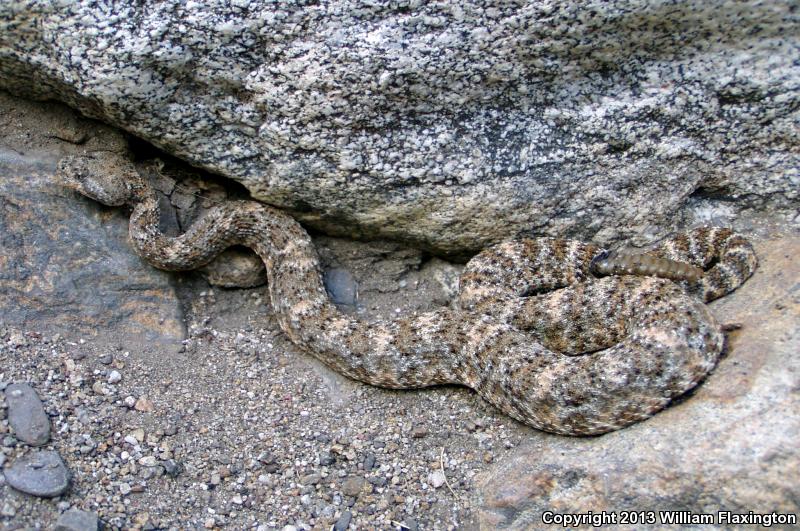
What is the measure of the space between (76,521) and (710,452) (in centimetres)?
343

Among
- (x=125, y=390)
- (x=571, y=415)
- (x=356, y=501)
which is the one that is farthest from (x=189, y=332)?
(x=571, y=415)

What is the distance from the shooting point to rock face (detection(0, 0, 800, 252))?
4.48 m

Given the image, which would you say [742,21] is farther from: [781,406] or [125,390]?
[125,390]

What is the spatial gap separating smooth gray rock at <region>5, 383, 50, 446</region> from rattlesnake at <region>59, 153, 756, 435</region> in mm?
1315

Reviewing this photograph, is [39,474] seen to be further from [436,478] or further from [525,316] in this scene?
[525,316]

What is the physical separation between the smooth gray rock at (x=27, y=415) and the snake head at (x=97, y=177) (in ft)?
4.86

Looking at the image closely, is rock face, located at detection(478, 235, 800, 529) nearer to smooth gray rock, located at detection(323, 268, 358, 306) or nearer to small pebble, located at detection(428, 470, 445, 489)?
small pebble, located at detection(428, 470, 445, 489)

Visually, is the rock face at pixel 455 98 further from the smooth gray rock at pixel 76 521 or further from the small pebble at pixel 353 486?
the smooth gray rock at pixel 76 521

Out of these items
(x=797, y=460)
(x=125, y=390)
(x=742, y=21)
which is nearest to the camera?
(x=797, y=460)

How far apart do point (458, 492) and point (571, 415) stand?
86cm

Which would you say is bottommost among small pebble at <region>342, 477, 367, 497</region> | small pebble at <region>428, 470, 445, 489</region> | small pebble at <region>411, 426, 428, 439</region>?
small pebble at <region>342, 477, 367, 497</region>

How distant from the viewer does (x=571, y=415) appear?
4.48m

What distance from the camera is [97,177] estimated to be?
5301 mm

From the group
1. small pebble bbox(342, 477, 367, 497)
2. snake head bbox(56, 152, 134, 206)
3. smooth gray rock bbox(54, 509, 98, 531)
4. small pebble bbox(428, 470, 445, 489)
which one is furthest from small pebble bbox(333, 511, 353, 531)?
snake head bbox(56, 152, 134, 206)
